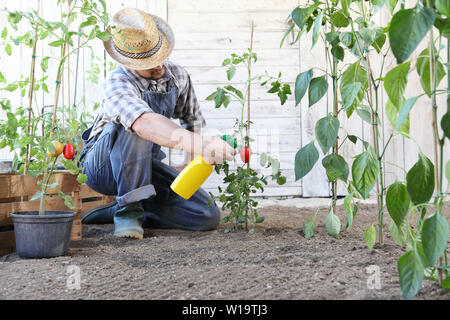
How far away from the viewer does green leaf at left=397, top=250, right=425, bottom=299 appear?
805mm

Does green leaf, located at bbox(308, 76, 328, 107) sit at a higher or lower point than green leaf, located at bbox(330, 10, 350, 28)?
lower

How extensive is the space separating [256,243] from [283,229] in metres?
0.31

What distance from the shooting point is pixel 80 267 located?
48.8 inches

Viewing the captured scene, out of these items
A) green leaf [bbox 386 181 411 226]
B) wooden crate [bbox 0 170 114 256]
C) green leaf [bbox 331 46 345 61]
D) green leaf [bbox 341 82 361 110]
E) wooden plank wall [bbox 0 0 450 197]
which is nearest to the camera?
green leaf [bbox 386 181 411 226]

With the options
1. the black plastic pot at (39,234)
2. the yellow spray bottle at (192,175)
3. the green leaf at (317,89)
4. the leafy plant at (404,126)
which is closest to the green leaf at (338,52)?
the leafy plant at (404,126)

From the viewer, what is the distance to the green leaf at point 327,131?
3.81 feet

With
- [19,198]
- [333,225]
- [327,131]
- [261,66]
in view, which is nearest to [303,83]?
[327,131]

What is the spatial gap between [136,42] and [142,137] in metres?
0.39

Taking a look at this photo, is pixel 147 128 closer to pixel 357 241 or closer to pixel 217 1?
pixel 357 241

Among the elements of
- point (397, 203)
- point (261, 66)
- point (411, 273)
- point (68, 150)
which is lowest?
point (411, 273)

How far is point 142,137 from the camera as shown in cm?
164

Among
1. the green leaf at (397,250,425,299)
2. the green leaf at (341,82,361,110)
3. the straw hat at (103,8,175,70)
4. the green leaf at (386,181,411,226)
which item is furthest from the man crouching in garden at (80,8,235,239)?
the green leaf at (397,250,425,299)

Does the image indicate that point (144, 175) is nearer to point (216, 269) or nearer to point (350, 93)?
point (216, 269)

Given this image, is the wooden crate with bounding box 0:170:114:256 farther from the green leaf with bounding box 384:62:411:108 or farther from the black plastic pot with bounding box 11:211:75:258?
the green leaf with bounding box 384:62:411:108
